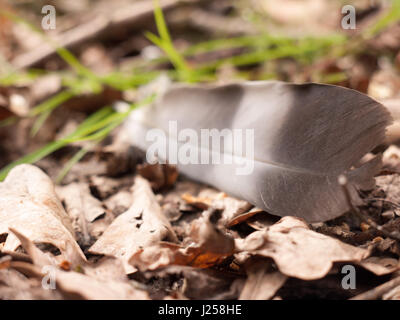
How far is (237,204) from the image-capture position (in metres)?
1.01

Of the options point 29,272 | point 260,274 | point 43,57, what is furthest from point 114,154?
point 43,57

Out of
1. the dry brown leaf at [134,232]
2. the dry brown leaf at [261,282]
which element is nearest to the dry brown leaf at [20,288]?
the dry brown leaf at [134,232]

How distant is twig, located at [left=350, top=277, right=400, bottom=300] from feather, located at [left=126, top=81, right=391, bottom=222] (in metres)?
0.18

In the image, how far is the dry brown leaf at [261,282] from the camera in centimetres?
69

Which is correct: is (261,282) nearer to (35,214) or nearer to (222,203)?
(222,203)

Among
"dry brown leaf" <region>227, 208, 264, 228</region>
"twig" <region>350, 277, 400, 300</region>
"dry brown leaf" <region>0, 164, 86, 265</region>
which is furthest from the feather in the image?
"dry brown leaf" <region>0, 164, 86, 265</region>

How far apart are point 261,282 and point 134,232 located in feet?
1.16

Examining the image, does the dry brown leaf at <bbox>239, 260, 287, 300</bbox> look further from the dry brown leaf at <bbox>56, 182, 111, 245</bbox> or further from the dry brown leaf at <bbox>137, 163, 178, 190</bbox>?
the dry brown leaf at <bbox>137, 163, 178, 190</bbox>

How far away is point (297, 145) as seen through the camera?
35.9 inches

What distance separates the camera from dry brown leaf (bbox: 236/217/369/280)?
0.67 m

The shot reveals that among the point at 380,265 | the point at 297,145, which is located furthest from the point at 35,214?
the point at 380,265

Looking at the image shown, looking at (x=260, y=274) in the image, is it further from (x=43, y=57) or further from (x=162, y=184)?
(x=43, y=57)

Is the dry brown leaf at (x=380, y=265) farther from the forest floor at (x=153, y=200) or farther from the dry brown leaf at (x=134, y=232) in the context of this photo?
the dry brown leaf at (x=134, y=232)

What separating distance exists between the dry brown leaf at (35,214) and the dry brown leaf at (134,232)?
0.23ft
